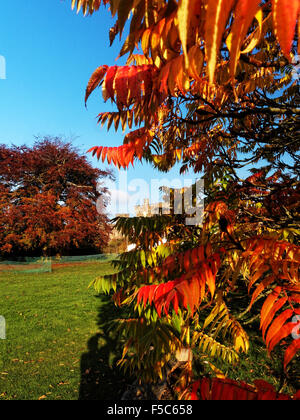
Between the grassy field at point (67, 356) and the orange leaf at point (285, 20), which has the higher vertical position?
the orange leaf at point (285, 20)

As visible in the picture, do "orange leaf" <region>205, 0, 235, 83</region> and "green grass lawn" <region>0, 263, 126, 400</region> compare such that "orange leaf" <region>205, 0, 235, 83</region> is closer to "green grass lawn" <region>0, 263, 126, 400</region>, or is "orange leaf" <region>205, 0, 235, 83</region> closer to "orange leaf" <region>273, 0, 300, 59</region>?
"orange leaf" <region>273, 0, 300, 59</region>

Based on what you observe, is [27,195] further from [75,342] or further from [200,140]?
[200,140]

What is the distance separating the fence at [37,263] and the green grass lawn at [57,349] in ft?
22.5

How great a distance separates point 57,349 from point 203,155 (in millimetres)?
5839

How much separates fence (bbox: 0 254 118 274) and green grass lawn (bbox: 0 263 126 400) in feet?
22.5

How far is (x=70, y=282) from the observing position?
44.8ft

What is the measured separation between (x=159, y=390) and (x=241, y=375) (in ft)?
6.57

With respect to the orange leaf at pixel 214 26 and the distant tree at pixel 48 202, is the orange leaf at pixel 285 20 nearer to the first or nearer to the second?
the orange leaf at pixel 214 26

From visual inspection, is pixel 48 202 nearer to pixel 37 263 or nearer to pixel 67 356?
pixel 37 263

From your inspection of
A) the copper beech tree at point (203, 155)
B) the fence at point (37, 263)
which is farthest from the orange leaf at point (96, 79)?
the fence at point (37, 263)

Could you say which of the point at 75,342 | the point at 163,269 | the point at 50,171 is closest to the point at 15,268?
the point at 50,171

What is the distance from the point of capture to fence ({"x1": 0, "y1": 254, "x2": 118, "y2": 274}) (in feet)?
57.8

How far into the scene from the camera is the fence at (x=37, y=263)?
57.8 feet

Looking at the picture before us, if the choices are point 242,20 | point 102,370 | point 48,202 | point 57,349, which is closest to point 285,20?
point 242,20
